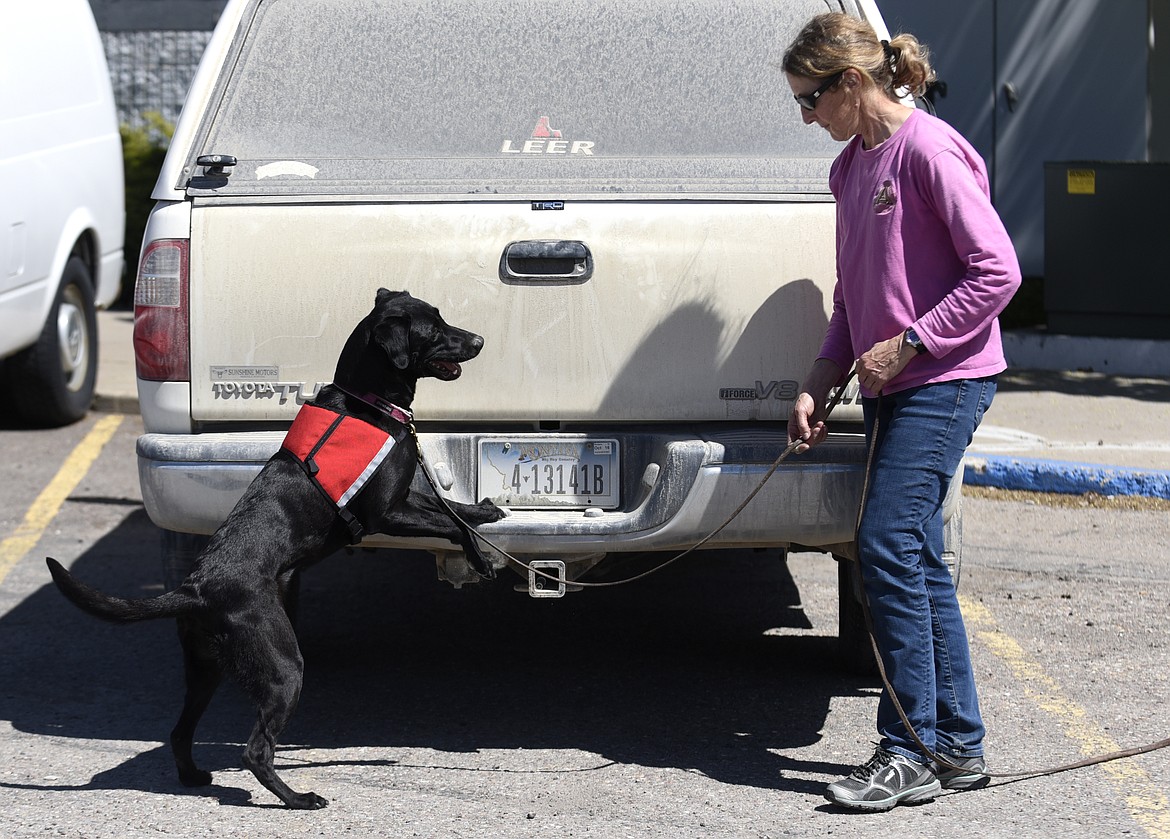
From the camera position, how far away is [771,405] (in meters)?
4.28

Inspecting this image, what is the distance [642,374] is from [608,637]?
150 cm

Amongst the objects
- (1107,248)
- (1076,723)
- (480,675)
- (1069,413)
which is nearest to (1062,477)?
(1069,413)

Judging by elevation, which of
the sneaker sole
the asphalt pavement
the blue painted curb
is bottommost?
the asphalt pavement

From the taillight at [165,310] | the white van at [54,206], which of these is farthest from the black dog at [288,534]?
the white van at [54,206]

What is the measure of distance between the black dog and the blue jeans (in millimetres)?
1012

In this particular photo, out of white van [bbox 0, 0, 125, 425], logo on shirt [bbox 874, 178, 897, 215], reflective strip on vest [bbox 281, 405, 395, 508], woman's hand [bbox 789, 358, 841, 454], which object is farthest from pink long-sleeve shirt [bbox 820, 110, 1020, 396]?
white van [bbox 0, 0, 125, 425]

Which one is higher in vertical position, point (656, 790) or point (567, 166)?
point (567, 166)

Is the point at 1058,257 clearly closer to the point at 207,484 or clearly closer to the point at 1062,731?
the point at 1062,731

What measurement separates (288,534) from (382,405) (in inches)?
16.0

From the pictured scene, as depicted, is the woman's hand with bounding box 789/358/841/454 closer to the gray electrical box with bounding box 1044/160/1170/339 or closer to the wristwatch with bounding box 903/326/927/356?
the wristwatch with bounding box 903/326/927/356

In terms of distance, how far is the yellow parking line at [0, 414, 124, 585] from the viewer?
6613 mm

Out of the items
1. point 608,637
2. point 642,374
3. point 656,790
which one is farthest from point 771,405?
point 608,637

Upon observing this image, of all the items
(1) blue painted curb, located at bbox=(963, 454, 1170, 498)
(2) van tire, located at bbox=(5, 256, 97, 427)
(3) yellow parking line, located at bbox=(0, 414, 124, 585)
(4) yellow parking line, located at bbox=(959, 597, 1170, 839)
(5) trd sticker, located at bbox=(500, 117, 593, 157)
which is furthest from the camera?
(2) van tire, located at bbox=(5, 256, 97, 427)

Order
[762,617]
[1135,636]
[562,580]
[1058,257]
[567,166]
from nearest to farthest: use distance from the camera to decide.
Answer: [562,580] < [567,166] < [1135,636] < [762,617] < [1058,257]
